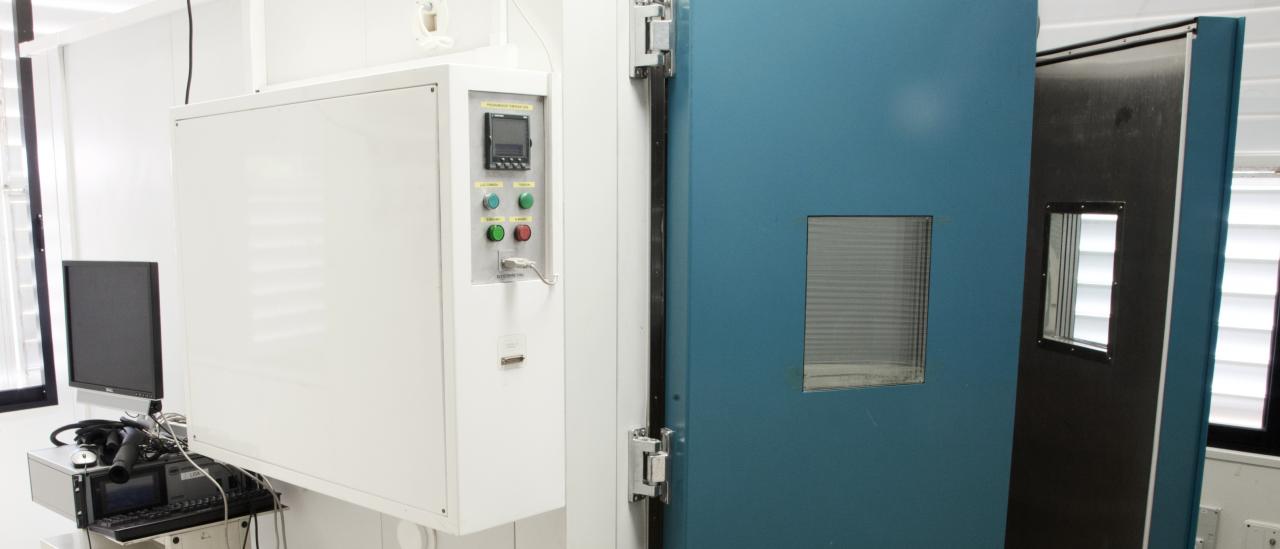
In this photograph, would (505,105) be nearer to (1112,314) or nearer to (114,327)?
(1112,314)

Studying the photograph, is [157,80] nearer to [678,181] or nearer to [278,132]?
[278,132]

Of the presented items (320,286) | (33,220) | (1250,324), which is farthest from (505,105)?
(33,220)

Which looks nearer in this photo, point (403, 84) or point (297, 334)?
point (403, 84)

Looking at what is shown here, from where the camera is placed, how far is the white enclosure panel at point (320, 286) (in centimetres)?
131

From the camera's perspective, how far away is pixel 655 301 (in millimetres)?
1482

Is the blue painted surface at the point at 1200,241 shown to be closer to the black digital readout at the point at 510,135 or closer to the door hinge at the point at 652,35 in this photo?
the door hinge at the point at 652,35

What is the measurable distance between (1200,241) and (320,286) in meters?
1.81

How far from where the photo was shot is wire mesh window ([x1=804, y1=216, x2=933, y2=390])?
1.47m

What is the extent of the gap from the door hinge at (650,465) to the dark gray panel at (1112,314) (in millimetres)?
1056

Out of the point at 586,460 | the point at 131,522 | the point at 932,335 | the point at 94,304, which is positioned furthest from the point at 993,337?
the point at 94,304

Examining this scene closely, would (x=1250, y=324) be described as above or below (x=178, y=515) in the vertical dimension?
above

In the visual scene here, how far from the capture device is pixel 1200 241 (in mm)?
1499

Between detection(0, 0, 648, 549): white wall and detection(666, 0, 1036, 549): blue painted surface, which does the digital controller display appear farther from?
detection(666, 0, 1036, 549): blue painted surface

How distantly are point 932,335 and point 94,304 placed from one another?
2.53 meters
